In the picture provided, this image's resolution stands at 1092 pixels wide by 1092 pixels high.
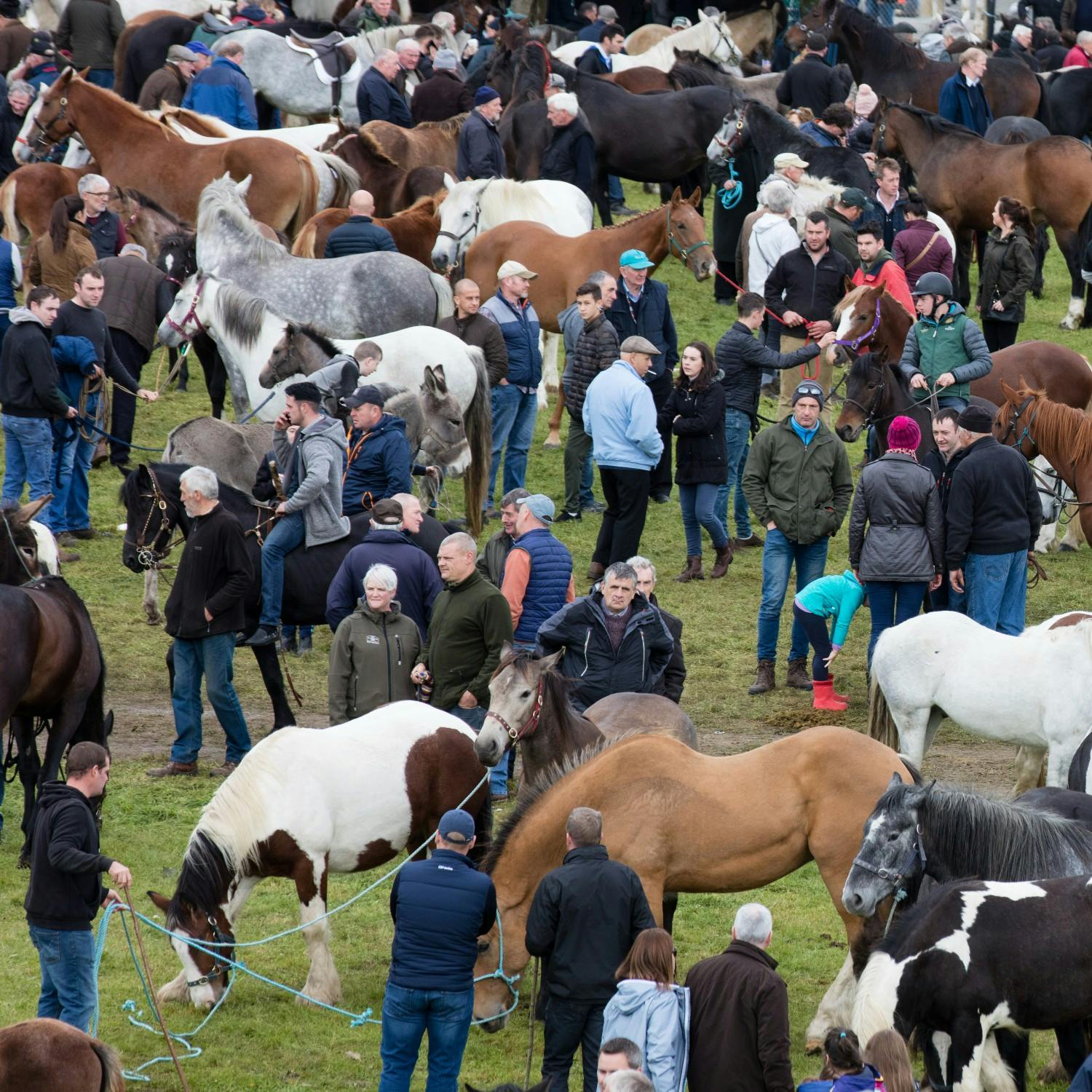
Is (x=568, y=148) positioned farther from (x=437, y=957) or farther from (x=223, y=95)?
(x=437, y=957)

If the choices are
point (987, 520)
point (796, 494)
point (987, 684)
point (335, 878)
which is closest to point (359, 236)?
point (796, 494)

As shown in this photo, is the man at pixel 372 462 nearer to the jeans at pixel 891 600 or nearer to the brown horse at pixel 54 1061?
the jeans at pixel 891 600

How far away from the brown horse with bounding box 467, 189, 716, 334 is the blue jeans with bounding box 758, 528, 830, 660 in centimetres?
516

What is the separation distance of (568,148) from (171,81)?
209 inches

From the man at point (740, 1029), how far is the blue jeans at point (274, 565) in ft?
18.3

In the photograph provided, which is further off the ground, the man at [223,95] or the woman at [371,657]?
the man at [223,95]

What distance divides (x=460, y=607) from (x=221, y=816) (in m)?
2.04

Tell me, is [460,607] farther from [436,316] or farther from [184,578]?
[436,316]

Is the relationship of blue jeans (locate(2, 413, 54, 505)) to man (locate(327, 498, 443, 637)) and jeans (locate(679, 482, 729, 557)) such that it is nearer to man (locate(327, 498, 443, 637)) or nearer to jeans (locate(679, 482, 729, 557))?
man (locate(327, 498, 443, 637))

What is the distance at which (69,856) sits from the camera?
672 centimetres

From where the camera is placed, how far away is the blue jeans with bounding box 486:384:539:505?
1478cm

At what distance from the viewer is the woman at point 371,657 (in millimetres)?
9422

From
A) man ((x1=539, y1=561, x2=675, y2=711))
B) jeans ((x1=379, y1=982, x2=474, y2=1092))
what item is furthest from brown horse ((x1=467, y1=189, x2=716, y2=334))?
jeans ((x1=379, y1=982, x2=474, y2=1092))

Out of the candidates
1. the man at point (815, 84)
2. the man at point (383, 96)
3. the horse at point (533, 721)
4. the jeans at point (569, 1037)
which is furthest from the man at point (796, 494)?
the man at point (815, 84)
